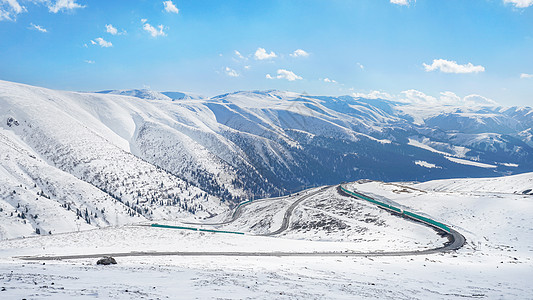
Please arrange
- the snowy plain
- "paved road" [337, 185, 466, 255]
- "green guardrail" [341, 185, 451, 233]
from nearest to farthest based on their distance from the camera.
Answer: the snowy plain → "paved road" [337, 185, 466, 255] → "green guardrail" [341, 185, 451, 233]

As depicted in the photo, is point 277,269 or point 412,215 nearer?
point 277,269

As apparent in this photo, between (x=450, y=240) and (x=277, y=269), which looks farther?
(x=450, y=240)

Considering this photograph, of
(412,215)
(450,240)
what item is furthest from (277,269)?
(412,215)

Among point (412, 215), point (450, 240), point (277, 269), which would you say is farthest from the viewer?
point (412, 215)

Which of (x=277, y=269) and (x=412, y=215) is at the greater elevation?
(x=277, y=269)

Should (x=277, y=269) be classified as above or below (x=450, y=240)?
above

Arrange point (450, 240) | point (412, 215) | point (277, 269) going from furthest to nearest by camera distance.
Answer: point (412, 215), point (450, 240), point (277, 269)

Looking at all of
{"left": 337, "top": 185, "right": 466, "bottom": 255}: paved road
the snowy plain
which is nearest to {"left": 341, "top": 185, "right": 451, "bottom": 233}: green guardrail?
{"left": 337, "top": 185, "right": 466, "bottom": 255}: paved road

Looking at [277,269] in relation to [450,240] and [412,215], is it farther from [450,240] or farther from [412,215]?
[412,215]

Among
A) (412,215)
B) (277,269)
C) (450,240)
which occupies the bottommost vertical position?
(450,240)

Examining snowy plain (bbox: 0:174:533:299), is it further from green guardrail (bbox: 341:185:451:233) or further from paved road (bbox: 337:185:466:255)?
green guardrail (bbox: 341:185:451:233)

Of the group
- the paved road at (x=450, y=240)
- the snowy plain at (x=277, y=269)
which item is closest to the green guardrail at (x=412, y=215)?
the paved road at (x=450, y=240)
